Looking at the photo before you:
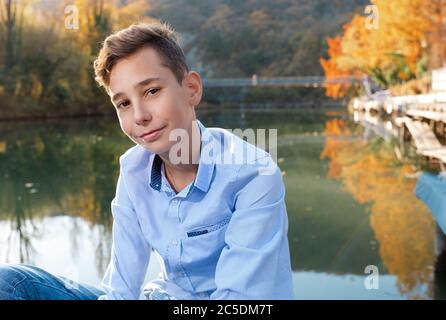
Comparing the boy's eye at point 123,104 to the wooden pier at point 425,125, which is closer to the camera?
the boy's eye at point 123,104

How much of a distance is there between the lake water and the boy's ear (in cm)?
122

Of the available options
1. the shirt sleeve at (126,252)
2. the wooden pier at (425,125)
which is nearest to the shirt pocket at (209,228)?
the shirt sleeve at (126,252)

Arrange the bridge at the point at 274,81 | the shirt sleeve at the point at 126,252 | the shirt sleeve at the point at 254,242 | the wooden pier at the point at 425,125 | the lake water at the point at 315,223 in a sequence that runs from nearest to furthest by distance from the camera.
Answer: the shirt sleeve at the point at 254,242 → the shirt sleeve at the point at 126,252 → the lake water at the point at 315,223 → the wooden pier at the point at 425,125 → the bridge at the point at 274,81

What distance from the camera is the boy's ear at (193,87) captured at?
832 millimetres

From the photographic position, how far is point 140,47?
778 mm

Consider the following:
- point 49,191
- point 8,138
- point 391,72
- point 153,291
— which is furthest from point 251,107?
point 153,291

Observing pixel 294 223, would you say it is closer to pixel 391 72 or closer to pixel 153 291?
pixel 153 291

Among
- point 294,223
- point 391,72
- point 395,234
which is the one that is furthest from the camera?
point 391,72

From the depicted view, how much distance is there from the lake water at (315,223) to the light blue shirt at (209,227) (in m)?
1.15

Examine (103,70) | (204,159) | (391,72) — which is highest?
(391,72)

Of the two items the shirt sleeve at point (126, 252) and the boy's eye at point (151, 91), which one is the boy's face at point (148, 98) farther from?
the shirt sleeve at point (126, 252)

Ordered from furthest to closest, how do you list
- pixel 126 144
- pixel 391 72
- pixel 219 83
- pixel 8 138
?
pixel 219 83 < pixel 391 72 < pixel 8 138 < pixel 126 144

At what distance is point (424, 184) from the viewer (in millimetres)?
2287
